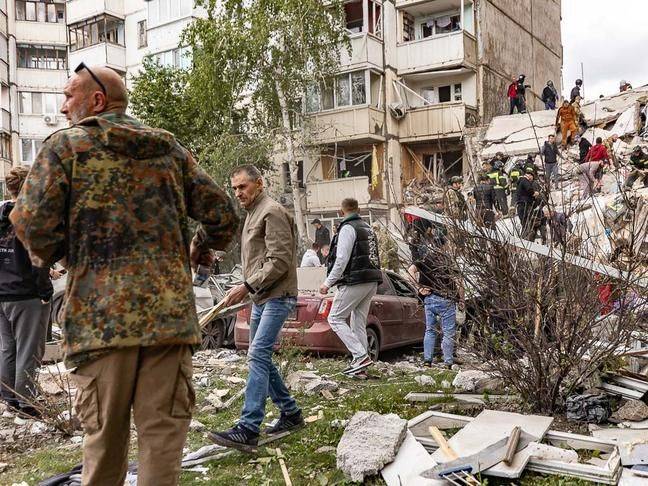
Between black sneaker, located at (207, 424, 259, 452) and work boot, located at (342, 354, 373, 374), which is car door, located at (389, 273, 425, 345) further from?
black sneaker, located at (207, 424, 259, 452)

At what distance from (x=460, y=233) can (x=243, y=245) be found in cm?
177

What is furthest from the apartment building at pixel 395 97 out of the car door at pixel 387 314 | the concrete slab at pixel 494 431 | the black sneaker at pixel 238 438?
the black sneaker at pixel 238 438

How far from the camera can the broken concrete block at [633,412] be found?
502 centimetres

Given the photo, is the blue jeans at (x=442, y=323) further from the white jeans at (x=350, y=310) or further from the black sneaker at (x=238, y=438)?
the black sneaker at (x=238, y=438)

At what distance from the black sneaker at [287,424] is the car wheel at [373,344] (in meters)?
4.13

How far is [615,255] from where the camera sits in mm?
→ 5113

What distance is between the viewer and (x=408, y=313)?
10258 millimetres

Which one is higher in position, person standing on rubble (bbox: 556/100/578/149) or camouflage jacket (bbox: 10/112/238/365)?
person standing on rubble (bbox: 556/100/578/149)

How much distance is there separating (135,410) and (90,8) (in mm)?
37984

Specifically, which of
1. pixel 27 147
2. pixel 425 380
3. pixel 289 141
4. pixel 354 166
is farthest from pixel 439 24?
pixel 425 380

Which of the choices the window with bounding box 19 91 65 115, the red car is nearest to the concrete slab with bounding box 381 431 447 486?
the red car

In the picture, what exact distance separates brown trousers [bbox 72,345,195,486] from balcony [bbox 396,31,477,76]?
26412mm

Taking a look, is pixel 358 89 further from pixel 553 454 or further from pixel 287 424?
pixel 553 454

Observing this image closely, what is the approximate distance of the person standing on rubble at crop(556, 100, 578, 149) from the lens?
21.2 metres
